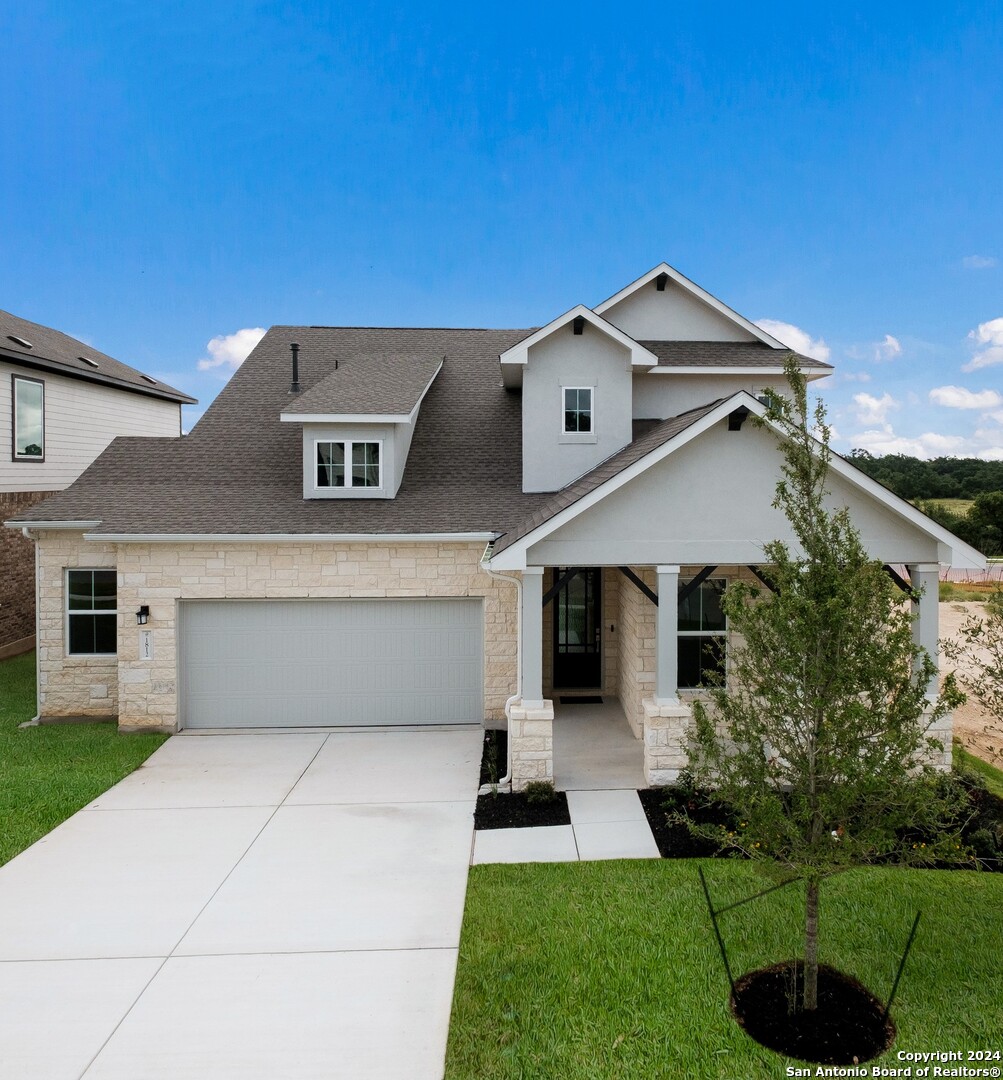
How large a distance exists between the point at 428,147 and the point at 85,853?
87.4 feet

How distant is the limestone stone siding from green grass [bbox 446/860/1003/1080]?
8317 millimetres

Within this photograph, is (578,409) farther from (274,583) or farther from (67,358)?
(67,358)

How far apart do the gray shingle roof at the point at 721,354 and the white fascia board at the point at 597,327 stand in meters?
0.82

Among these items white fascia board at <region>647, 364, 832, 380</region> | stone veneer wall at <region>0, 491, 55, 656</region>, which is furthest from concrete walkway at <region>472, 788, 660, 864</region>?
stone veneer wall at <region>0, 491, 55, 656</region>

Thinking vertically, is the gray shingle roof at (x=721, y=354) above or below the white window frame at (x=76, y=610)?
above

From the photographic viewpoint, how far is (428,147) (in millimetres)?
26609

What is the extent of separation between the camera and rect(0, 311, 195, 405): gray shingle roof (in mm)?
16422

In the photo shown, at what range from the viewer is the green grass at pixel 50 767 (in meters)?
8.08

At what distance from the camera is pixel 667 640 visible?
893cm

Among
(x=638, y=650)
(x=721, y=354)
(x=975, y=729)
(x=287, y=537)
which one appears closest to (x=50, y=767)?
(x=287, y=537)

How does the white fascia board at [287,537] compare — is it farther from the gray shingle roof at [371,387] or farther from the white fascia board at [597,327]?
the white fascia board at [597,327]

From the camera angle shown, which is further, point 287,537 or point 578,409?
point 578,409

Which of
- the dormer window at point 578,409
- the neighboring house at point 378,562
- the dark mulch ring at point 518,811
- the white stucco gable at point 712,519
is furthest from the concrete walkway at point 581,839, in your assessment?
the dormer window at point 578,409

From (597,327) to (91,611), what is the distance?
9853 mm
